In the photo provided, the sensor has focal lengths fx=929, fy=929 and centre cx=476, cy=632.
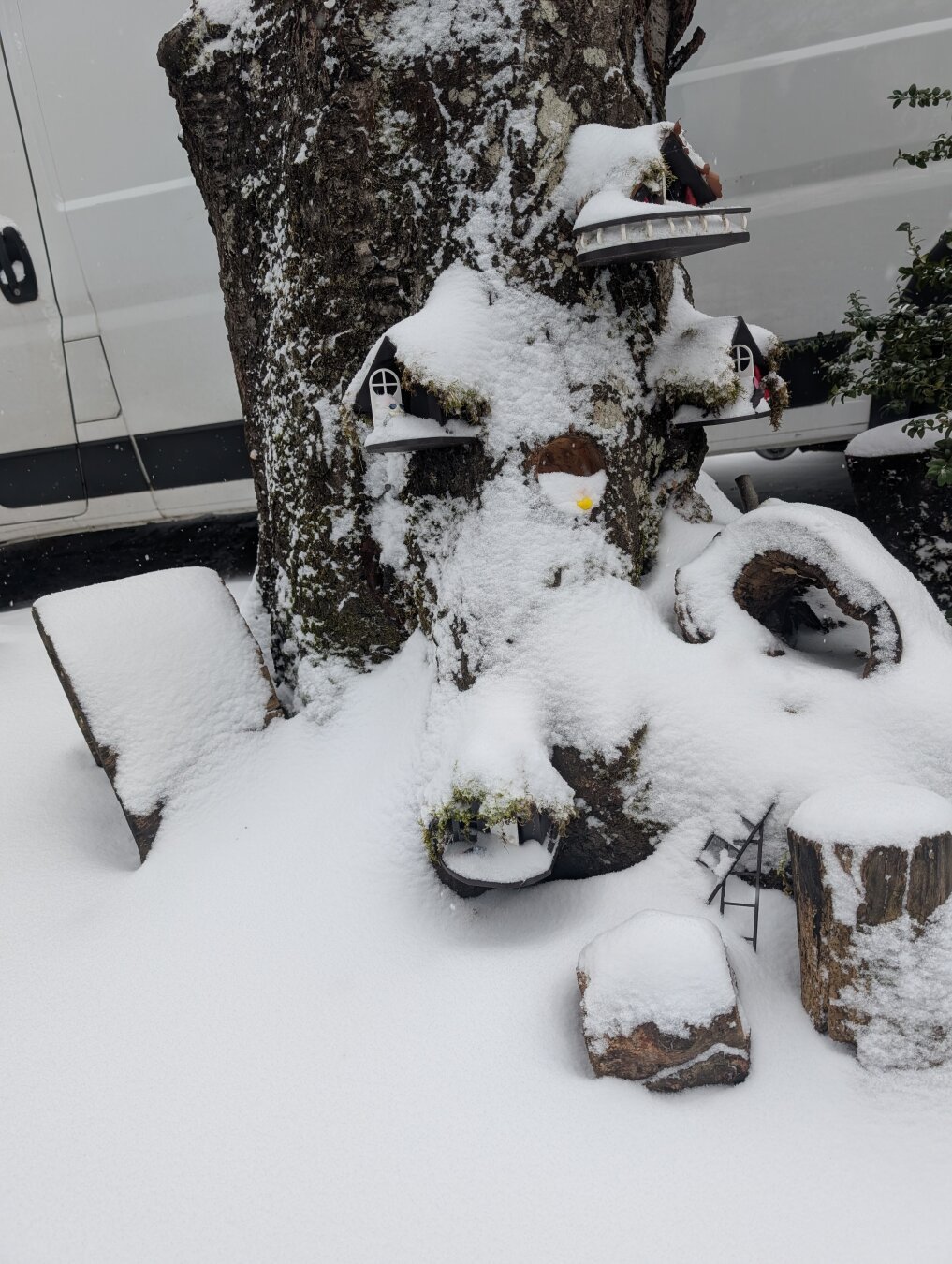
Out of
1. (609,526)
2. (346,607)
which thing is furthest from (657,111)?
(346,607)

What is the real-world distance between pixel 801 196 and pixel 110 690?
2.95m

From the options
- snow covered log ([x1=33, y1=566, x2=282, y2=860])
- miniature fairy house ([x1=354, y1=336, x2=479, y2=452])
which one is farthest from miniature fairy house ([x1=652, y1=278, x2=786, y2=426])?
snow covered log ([x1=33, y1=566, x2=282, y2=860])

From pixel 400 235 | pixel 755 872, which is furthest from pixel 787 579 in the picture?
pixel 400 235

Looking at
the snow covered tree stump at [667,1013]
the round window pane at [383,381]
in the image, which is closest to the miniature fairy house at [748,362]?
the round window pane at [383,381]

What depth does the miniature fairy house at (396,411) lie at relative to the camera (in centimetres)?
186

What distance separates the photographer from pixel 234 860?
212 cm

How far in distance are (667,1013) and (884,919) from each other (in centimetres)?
37

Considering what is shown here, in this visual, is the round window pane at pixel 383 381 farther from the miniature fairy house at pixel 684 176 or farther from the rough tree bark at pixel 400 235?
the miniature fairy house at pixel 684 176

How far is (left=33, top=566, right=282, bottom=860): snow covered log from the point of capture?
7.41 feet

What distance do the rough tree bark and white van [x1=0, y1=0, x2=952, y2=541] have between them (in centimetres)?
125

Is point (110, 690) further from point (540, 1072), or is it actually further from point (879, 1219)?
point (879, 1219)

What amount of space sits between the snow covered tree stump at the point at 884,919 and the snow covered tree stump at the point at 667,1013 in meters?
0.17

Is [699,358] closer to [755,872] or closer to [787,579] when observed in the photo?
[787,579]

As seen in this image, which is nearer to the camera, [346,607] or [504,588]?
[504,588]
